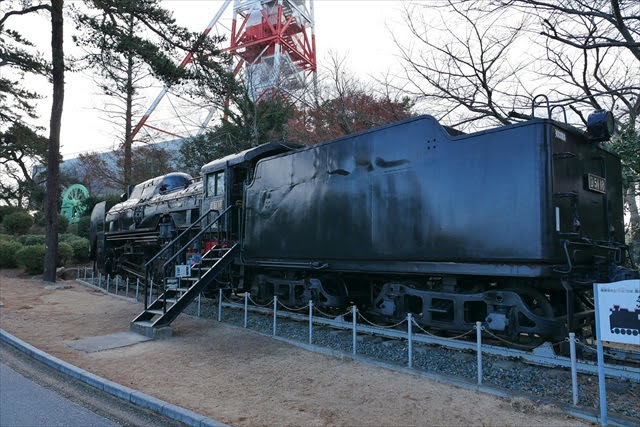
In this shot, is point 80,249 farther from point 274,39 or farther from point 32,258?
point 274,39

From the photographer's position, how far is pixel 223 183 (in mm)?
10039

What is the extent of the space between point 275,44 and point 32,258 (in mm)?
19259

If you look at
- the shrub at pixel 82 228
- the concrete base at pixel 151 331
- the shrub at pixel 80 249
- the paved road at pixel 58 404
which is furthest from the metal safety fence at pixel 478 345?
the shrub at pixel 82 228

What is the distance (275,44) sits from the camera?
2917 centimetres

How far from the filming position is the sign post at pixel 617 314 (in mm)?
3615

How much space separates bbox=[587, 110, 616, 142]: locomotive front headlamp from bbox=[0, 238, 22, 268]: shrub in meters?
21.6

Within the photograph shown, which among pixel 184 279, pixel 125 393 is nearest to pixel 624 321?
pixel 125 393

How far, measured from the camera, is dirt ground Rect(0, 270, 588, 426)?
404 cm

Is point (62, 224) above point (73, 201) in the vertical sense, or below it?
below

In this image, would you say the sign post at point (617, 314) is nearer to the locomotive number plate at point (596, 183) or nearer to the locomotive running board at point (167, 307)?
Result: the locomotive number plate at point (596, 183)

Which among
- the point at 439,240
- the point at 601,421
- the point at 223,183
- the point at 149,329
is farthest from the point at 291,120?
the point at 601,421

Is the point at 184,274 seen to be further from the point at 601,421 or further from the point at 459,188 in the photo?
the point at 601,421

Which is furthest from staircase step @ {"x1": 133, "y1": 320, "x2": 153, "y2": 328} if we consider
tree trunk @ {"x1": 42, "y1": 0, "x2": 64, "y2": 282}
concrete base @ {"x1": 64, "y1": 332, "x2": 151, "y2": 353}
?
tree trunk @ {"x1": 42, "y1": 0, "x2": 64, "y2": 282}

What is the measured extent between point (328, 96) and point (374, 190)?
42.7 feet
